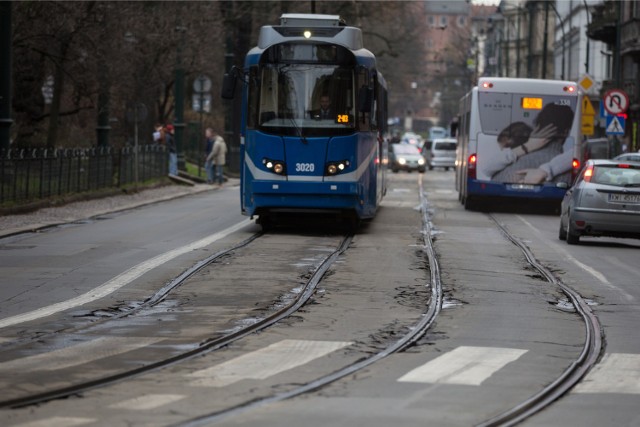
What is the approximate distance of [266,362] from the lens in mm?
10711

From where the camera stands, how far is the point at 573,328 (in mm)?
13672

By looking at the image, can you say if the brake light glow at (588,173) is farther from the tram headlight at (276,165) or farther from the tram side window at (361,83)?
the tram headlight at (276,165)

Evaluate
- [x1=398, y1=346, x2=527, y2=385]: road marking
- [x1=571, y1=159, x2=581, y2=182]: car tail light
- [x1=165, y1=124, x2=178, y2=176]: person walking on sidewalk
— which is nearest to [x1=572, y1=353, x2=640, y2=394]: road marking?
[x1=398, y1=346, x2=527, y2=385]: road marking

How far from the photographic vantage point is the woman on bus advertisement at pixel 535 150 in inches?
1373

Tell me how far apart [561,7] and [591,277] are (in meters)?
97.9

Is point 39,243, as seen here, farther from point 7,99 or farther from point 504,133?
point 504,133

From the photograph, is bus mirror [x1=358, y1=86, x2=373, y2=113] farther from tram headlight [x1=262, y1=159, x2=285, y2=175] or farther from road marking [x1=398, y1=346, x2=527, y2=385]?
road marking [x1=398, y1=346, x2=527, y2=385]

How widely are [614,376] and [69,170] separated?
26.0 meters

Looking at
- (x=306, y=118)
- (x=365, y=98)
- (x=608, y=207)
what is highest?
(x=365, y=98)

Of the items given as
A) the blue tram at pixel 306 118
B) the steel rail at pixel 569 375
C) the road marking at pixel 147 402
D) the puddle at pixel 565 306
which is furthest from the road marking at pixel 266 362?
the blue tram at pixel 306 118

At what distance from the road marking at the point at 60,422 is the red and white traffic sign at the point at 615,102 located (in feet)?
116

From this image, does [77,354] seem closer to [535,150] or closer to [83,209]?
[83,209]

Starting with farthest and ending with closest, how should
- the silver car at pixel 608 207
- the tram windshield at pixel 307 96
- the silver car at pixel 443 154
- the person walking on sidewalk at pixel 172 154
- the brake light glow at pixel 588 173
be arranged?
the silver car at pixel 443 154
the person walking on sidewalk at pixel 172 154
the brake light glow at pixel 588 173
the silver car at pixel 608 207
the tram windshield at pixel 307 96

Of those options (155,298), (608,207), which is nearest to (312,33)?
(608,207)
